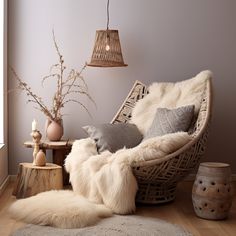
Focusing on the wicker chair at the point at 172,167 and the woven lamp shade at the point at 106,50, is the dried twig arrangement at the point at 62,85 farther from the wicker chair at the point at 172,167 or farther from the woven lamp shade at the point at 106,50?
the wicker chair at the point at 172,167

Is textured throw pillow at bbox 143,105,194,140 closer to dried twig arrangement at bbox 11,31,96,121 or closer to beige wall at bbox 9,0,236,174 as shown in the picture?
beige wall at bbox 9,0,236,174

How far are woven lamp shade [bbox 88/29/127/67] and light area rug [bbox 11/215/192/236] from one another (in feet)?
5.01

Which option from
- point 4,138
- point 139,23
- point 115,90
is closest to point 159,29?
point 139,23

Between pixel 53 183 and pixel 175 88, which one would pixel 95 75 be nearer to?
pixel 175 88

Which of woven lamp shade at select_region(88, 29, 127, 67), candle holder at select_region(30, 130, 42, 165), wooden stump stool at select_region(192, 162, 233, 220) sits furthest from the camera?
woven lamp shade at select_region(88, 29, 127, 67)

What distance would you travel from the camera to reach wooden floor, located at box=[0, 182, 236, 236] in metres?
3.21

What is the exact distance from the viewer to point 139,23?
15.2ft

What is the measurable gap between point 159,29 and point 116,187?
1.83 meters

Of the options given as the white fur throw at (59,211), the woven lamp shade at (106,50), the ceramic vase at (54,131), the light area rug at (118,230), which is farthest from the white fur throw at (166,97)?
the light area rug at (118,230)

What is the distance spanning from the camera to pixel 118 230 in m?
3.13

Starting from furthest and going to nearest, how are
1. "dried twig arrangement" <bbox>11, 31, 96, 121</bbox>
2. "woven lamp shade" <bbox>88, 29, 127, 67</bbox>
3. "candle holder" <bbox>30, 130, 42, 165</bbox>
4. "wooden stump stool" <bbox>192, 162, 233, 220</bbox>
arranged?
"dried twig arrangement" <bbox>11, 31, 96, 121</bbox> → "woven lamp shade" <bbox>88, 29, 127, 67</bbox> → "candle holder" <bbox>30, 130, 42, 165</bbox> → "wooden stump stool" <bbox>192, 162, 233, 220</bbox>

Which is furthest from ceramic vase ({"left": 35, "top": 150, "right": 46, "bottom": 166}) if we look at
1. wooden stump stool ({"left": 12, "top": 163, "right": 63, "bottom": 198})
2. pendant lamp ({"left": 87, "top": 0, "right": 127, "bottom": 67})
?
pendant lamp ({"left": 87, "top": 0, "right": 127, "bottom": 67})

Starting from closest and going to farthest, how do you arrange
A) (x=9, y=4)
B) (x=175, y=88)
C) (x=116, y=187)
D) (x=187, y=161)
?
1. (x=116, y=187)
2. (x=187, y=161)
3. (x=175, y=88)
4. (x=9, y=4)

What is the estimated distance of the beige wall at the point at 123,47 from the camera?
461 cm
